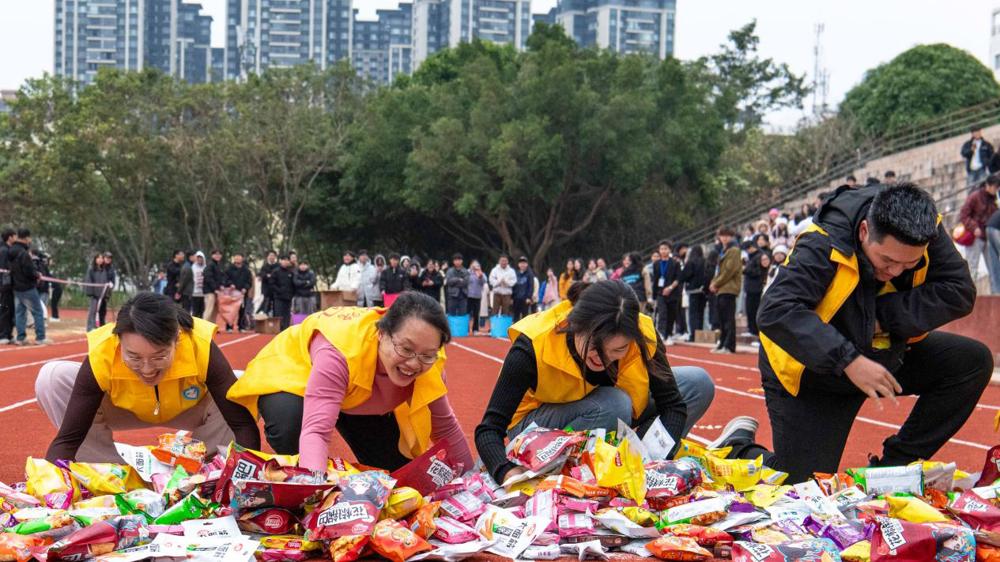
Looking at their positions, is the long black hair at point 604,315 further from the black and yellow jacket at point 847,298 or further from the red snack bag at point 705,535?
the red snack bag at point 705,535

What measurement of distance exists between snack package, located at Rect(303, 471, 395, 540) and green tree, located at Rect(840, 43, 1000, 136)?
33.5m

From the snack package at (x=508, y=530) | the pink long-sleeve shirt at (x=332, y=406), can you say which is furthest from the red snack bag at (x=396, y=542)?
the pink long-sleeve shirt at (x=332, y=406)

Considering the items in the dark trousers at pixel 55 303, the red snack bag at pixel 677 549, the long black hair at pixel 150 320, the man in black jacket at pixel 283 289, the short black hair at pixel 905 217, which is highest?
the short black hair at pixel 905 217

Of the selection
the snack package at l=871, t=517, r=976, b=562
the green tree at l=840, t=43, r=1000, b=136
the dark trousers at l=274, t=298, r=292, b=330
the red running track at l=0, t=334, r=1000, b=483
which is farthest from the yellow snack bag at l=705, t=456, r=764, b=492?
the green tree at l=840, t=43, r=1000, b=136

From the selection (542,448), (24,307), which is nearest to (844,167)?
(24,307)

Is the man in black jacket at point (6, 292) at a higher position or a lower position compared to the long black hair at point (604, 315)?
lower

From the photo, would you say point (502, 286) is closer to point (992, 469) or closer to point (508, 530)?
point (992, 469)

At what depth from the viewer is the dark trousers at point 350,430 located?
425 centimetres

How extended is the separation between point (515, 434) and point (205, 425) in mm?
1311

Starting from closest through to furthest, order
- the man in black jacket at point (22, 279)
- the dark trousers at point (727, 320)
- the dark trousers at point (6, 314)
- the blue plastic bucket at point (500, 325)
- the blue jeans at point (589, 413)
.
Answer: the blue jeans at point (589, 413)
the man in black jacket at point (22, 279)
the dark trousers at point (727, 320)
the dark trousers at point (6, 314)
the blue plastic bucket at point (500, 325)

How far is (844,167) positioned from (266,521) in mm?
27900

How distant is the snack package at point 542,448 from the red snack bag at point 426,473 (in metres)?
0.32

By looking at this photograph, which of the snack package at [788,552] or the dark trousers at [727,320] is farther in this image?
the dark trousers at [727,320]

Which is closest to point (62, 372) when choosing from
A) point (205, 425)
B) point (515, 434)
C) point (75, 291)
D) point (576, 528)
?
point (205, 425)
